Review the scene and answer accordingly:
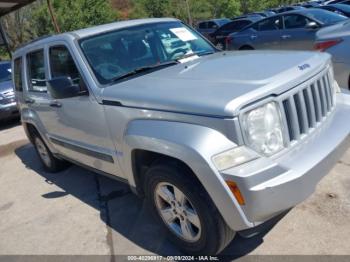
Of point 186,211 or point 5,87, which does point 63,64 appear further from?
point 5,87

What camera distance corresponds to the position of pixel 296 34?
9484 millimetres

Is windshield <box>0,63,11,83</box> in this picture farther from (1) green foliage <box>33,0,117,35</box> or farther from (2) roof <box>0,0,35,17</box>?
(1) green foliage <box>33,0,117,35</box>

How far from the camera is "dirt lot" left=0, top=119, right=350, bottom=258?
3353 mm

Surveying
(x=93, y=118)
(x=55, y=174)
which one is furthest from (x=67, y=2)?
(x=93, y=118)

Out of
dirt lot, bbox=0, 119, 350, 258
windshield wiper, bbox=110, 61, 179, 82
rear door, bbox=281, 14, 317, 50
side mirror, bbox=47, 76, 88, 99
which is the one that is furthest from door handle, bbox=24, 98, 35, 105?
rear door, bbox=281, 14, 317, 50

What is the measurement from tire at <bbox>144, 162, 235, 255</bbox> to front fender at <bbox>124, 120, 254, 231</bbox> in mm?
165

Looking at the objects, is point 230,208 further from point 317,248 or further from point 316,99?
point 316,99

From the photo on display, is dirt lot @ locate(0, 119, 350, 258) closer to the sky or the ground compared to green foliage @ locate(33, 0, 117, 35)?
closer to the ground

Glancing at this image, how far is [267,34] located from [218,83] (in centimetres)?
A: 811

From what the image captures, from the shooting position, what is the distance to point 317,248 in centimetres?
319

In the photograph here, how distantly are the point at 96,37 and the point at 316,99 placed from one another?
2207 millimetres

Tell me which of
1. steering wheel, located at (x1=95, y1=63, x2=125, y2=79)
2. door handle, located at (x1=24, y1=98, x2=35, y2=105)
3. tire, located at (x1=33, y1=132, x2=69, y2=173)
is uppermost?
steering wheel, located at (x1=95, y1=63, x2=125, y2=79)

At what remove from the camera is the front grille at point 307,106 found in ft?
9.43

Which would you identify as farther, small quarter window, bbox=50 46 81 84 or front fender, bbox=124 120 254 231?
small quarter window, bbox=50 46 81 84
